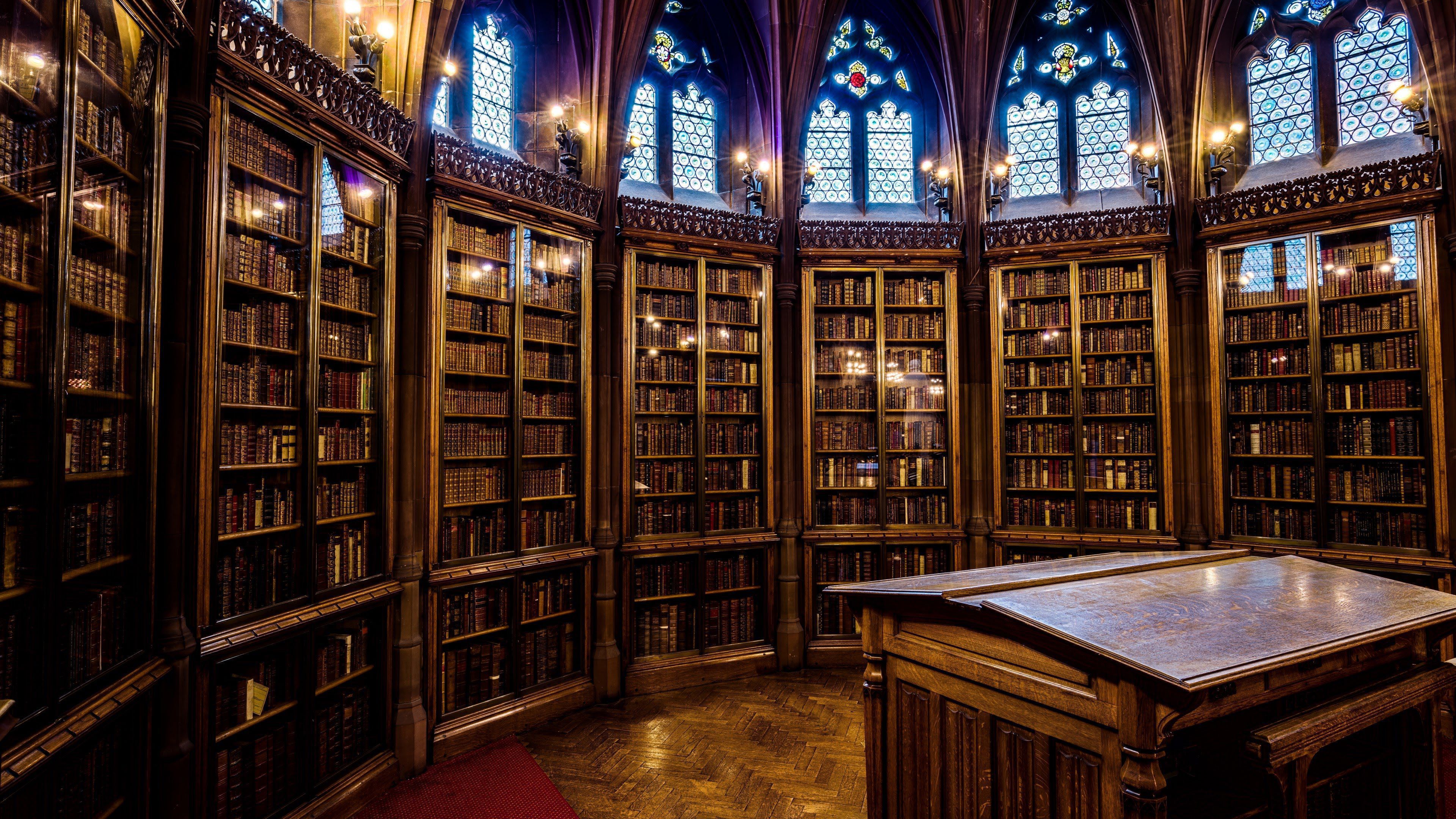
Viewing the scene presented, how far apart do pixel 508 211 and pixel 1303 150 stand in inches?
239

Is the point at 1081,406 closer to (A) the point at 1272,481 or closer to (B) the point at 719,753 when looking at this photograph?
(A) the point at 1272,481

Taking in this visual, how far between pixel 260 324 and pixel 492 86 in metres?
2.75

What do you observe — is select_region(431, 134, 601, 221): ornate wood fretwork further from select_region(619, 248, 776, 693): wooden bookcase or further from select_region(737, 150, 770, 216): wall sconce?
select_region(737, 150, 770, 216): wall sconce

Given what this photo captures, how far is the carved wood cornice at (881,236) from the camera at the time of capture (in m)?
6.04

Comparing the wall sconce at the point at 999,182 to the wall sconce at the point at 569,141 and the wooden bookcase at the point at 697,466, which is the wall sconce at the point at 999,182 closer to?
the wooden bookcase at the point at 697,466

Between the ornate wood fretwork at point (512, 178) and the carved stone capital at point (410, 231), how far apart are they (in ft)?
0.99

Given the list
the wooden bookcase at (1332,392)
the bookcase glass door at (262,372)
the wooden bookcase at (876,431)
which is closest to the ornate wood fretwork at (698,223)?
the wooden bookcase at (876,431)

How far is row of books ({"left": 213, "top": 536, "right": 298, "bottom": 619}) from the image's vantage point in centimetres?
310

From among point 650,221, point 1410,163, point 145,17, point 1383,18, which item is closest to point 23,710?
point 145,17

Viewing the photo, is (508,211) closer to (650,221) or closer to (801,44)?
(650,221)

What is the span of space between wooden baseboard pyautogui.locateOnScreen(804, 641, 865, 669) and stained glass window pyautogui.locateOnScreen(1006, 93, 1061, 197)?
4.31 meters

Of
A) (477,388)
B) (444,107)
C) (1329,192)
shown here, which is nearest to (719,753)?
(477,388)

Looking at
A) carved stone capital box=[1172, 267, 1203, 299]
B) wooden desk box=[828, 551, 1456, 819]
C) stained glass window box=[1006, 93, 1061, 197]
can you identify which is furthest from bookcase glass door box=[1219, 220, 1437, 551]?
wooden desk box=[828, 551, 1456, 819]

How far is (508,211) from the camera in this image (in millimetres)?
4758
